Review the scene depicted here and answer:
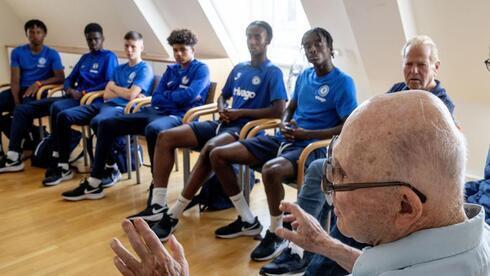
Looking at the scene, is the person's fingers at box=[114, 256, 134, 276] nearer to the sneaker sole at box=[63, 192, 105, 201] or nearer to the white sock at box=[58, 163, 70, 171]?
the sneaker sole at box=[63, 192, 105, 201]

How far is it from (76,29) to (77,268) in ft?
12.0

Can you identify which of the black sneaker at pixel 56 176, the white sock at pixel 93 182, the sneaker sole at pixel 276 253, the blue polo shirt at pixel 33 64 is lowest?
the sneaker sole at pixel 276 253

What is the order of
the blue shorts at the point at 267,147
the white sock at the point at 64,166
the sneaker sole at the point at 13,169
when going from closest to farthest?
the blue shorts at the point at 267,147 < the white sock at the point at 64,166 < the sneaker sole at the point at 13,169

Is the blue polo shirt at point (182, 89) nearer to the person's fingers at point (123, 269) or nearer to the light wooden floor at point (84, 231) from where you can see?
the light wooden floor at point (84, 231)

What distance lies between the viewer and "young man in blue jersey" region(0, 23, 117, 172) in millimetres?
4023

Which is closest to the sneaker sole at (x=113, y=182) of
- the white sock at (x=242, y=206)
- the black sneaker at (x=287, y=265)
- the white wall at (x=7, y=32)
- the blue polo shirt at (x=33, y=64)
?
the white sock at (x=242, y=206)

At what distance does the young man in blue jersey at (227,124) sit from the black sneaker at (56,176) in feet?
3.23

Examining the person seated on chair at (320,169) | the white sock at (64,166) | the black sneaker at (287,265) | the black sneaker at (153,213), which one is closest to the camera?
the person seated on chair at (320,169)

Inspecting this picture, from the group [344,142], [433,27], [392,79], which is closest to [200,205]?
[392,79]

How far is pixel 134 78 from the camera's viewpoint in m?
3.82

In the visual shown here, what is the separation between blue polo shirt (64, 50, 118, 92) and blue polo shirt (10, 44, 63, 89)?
0.40 metres

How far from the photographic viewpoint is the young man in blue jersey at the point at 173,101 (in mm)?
3387

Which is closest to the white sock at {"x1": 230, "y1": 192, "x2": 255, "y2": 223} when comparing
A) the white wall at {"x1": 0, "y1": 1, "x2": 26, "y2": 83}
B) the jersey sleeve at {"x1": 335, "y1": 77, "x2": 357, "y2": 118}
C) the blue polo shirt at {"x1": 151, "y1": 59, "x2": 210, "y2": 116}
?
the jersey sleeve at {"x1": 335, "y1": 77, "x2": 357, "y2": 118}

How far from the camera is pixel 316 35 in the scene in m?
2.65
